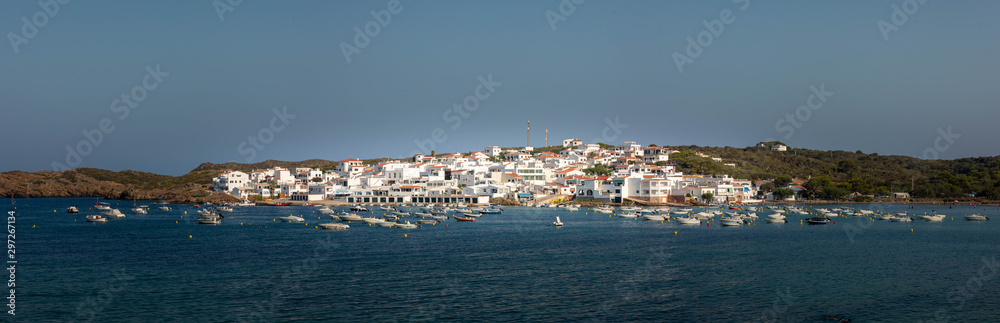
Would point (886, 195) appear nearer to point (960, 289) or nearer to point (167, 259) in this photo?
point (960, 289)

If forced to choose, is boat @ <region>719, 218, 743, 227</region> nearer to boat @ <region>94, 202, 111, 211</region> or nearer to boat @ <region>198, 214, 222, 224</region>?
boat @ <region>198, 214, 222, 224</region>

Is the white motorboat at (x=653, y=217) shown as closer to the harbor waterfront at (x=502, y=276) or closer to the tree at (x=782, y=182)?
the harbor waterfront at (x=502, y=276)

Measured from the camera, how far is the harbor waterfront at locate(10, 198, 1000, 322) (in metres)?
19.8

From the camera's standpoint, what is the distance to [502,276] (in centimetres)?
2598

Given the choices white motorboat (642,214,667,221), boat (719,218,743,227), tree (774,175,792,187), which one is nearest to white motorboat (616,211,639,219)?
white motorboat (642,214,667,221)

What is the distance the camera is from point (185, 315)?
1902cm

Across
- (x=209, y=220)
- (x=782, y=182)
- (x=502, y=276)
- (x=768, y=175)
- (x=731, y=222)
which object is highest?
(x=768, y=175)

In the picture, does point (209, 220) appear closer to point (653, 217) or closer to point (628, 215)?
point (653, 217)

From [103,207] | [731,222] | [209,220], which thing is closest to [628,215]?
[731,222]

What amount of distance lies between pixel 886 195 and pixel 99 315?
4462 inches

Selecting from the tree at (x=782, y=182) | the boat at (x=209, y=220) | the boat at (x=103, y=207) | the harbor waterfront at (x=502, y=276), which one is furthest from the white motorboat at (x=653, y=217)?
the tree at (x=782, y=182)

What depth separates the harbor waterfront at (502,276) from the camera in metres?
19.8

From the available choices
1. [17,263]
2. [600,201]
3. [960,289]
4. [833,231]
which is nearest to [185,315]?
[17,263]

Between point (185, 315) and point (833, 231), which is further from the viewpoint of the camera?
point (833, 231)
